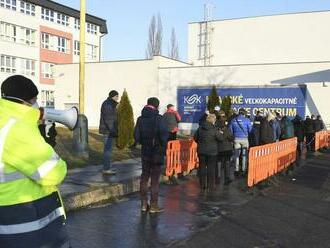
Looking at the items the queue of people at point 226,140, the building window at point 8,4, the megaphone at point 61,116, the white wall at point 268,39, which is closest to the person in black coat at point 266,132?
the queue of people at point 226,140

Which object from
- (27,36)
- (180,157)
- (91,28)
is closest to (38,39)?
(27,36)

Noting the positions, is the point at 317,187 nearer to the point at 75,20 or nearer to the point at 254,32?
the point at 254,32

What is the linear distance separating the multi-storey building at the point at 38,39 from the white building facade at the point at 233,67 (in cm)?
1593

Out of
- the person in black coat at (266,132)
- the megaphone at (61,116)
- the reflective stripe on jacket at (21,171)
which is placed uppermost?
the megaphone at (61,116)

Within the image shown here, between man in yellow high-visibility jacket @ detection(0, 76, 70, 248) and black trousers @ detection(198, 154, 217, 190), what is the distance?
25.9 ft

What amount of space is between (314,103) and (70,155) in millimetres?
19733

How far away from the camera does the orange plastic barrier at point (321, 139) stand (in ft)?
78.6

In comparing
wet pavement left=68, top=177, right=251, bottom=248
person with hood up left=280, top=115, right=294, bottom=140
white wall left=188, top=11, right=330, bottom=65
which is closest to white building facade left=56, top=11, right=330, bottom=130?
white wall left=188, top=11, right=330, bottom=65

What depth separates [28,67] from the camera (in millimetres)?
57969

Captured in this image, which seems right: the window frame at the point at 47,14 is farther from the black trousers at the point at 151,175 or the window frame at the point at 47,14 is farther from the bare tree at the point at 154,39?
the black trousers at the point at 151,175

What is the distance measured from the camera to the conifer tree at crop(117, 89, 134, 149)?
1950 centimetres

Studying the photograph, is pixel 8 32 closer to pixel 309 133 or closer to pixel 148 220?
pixel 309 133

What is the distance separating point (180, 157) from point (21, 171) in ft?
33.6

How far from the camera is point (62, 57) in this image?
208ft
